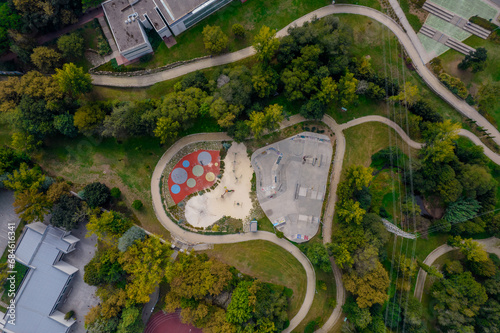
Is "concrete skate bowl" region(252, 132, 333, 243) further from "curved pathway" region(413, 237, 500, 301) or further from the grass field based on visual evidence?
"curved pathway" region(413, 237, 500, 301)

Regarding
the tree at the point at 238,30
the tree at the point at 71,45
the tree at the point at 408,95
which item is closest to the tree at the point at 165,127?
the tree at the point at 238,30

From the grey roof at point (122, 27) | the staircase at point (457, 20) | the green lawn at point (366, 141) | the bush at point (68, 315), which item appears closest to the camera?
the bush at point (68, 315)

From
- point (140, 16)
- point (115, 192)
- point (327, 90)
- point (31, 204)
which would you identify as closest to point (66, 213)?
point (31, 204)

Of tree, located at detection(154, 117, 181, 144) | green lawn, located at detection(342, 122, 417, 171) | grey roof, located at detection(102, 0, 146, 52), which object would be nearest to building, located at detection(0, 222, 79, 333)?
tree, located at detection(154, 117, 181, 144)

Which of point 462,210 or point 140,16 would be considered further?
point 140,16

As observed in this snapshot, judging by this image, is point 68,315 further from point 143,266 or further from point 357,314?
point 357,314

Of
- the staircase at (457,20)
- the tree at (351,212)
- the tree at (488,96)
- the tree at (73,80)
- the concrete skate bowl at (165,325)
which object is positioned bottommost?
the concrete skate bowl at (165,325)

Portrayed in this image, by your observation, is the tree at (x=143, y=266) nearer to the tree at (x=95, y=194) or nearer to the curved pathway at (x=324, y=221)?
the curved pathway at (x=324, y=221)

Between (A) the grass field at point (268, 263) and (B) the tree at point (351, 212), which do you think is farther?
(A) the grass field at point (268, 263)
